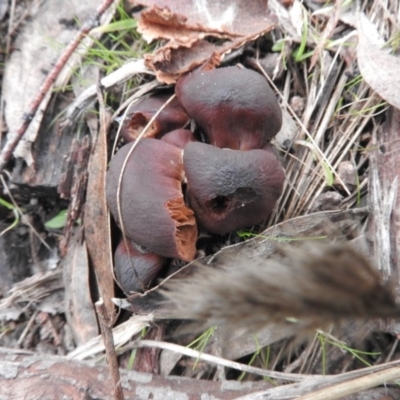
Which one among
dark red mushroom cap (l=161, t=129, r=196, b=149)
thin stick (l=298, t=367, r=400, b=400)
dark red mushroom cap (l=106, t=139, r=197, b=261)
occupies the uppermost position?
dark red mushroom cap (l=161, t=129, r=196, b=149)

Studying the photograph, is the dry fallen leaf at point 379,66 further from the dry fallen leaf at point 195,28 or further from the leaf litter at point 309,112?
the dry fallen leaf at point 195,28

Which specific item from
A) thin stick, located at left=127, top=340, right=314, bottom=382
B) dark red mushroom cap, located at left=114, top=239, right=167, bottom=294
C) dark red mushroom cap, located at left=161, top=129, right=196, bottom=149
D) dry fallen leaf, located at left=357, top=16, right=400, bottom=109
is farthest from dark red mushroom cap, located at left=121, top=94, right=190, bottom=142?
thin stick, located at left=127, top=340, right=314, bottom=382

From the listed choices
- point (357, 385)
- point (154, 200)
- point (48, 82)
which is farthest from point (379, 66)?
point (48, 82)

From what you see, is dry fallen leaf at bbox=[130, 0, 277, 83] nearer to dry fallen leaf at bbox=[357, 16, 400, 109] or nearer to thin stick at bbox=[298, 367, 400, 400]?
dry fallen leaf at bbox=[357, 16, 400, 109]

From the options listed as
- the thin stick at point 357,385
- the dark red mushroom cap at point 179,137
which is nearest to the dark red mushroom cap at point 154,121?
the dark red mushroom cap at point 179,137

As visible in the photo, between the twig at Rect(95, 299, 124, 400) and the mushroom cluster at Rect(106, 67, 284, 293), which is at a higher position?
the mushroom cluster at Rect(106, 67, 284, 293)

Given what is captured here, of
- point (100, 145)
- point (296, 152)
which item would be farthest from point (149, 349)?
point (296, 152)

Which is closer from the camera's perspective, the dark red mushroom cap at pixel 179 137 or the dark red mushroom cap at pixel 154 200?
the dark red mushroom cap at pixel 154 200

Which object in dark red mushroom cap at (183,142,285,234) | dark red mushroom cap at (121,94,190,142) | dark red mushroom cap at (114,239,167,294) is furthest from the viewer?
dark red mushroom cap at (121,94,190,142)
